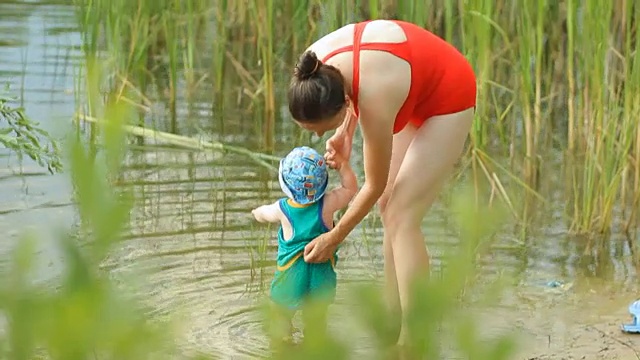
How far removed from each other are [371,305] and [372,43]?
2586mm

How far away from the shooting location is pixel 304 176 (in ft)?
12.8

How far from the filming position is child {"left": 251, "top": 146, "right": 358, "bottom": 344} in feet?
12.9

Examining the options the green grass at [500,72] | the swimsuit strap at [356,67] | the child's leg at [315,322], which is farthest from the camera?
the green grass at [500,72]

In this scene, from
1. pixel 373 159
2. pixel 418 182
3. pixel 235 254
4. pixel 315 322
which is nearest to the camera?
pixel 315 322

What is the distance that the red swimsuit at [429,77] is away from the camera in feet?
12.1

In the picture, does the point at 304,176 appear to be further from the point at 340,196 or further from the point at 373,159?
the point at 373,159

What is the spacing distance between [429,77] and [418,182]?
0.32 m

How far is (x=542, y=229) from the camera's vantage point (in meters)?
5.64

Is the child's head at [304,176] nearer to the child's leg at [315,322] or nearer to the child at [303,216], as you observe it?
the child at [303,216]

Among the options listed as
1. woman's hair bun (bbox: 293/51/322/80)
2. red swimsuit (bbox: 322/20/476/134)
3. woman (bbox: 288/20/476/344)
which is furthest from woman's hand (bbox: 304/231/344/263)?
woman's hair bun (bbox: 293/51/322/80)

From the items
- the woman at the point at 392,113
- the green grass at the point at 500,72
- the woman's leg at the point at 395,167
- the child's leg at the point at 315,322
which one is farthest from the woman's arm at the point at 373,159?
the child's leg at the point at 315,322

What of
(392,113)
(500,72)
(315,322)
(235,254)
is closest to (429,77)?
(392,113)

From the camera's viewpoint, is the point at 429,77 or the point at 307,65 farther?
the point at 429,77

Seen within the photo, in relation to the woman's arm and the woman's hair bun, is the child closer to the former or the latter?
the woman's arm
